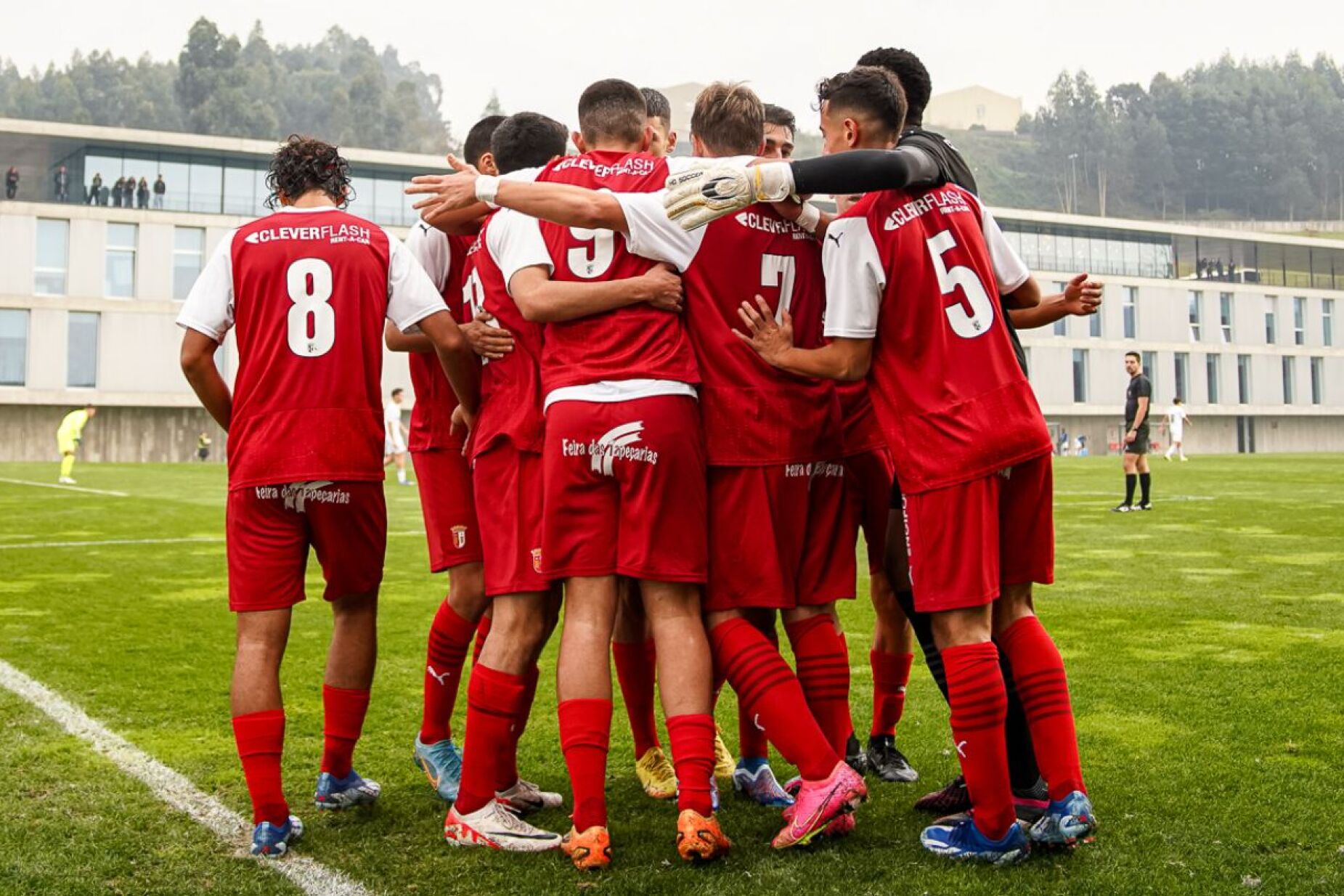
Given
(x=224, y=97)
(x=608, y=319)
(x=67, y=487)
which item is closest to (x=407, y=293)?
(x=608, y=319)

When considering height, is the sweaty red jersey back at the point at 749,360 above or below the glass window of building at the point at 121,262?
below

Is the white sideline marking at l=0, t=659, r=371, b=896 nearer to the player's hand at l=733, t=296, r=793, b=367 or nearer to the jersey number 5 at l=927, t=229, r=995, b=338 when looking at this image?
the player's hand at l=733, t=296, r=793, b=367

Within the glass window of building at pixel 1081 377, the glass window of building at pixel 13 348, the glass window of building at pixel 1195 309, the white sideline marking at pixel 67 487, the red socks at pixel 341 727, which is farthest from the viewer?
the glass window of building at pixel 1195 309

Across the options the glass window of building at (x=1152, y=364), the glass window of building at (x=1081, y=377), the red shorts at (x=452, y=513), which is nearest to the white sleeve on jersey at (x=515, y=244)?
the red shorts at (x=452, y=513)

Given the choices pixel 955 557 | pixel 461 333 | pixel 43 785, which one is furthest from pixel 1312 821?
pixel 43 785

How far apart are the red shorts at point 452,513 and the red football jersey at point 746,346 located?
45.3 inches

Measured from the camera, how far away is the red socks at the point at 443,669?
4.57 meters

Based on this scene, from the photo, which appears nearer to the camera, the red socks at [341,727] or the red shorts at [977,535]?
the red shorts at [977,535]

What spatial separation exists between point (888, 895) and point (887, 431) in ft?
4.59

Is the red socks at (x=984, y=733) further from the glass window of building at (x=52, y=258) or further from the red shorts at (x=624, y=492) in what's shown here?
the glass window of building at (x=52, y=258)

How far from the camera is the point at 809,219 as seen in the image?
13.5 ft

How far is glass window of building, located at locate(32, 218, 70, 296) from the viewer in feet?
179

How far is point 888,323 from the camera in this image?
3.81m

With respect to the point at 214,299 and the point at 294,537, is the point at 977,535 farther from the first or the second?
the point at 214,299
